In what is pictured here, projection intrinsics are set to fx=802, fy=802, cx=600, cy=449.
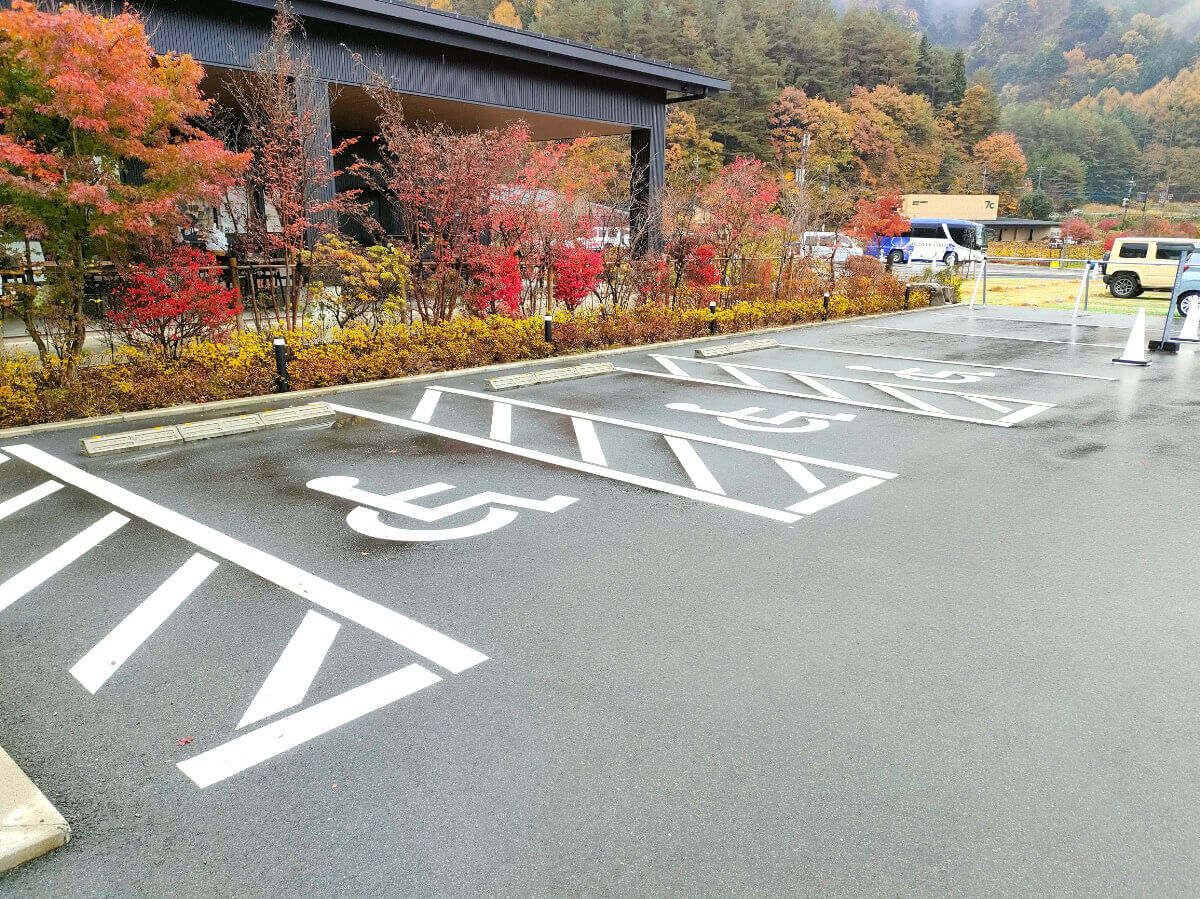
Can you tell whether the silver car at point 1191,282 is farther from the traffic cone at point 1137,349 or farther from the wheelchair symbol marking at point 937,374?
the wheelchair symbol marking at point 937,374

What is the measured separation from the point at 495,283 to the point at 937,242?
1484 inches

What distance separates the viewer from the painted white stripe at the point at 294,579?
12.5 ft

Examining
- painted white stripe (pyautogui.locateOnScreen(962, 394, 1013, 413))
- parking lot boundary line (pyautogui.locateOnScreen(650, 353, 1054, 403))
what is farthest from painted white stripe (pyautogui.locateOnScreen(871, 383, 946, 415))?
painted white stripe (pyautogui.locateOnScreen(962, 394, 1013, 413))

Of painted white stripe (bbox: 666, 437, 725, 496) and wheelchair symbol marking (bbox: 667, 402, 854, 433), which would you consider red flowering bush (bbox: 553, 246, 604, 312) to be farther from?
painted white stripe (bbox: 666, 437, 725, 496)

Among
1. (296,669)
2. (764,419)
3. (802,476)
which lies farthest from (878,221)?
(296,669)

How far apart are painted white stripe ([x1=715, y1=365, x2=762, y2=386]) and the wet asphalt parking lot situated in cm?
351

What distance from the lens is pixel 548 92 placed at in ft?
58.2

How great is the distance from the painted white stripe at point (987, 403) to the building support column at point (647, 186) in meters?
8.19

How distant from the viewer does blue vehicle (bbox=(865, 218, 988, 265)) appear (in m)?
42.5

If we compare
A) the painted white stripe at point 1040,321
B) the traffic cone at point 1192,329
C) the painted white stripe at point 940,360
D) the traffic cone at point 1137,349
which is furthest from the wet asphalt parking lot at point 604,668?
the painted white stripe at point 1040,321

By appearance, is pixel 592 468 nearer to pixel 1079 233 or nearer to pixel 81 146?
pixel 81 146

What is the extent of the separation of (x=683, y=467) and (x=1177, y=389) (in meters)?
7.60

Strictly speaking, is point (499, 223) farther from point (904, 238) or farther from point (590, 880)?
point (904, 238)

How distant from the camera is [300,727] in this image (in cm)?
320
